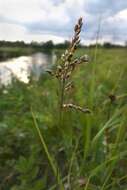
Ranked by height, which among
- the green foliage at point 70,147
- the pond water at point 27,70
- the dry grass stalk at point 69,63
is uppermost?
the dry grass stalk at point 69,63

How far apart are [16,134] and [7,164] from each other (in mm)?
431

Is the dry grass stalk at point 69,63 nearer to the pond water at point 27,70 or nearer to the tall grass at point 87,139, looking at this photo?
the tall grass at point 87,139

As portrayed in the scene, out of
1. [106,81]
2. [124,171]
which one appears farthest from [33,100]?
[124,171]

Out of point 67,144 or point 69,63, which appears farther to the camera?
point 67,144

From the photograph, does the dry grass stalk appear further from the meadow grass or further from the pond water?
the pond water

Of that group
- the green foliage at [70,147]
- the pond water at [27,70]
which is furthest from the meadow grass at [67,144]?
the pond water at [27,70]

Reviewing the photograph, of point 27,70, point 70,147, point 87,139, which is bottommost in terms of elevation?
point 27,70

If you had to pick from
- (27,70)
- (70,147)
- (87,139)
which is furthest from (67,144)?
(27,70)

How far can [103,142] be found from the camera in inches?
100

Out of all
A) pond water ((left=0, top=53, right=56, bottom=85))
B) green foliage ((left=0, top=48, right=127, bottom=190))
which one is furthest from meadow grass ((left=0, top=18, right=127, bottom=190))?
pond water ((left=0, top=53, right=56, bottom=85))

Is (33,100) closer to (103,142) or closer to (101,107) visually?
(101,107)

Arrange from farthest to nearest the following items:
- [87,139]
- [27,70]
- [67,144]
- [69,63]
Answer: [27,70], [67,144], [87,139], [69,63]

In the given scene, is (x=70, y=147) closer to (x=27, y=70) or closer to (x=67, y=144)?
(x=67, y=144)

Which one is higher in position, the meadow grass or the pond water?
the meadow grass
